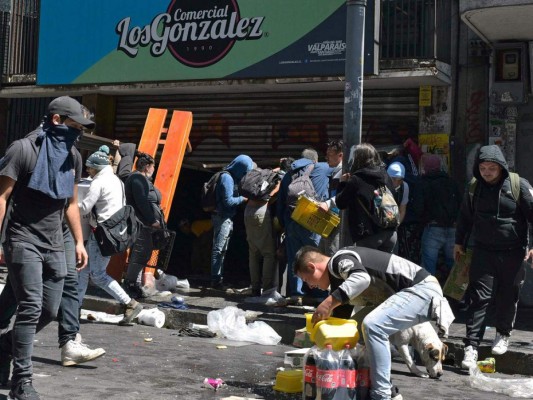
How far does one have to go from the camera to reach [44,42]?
14812mm

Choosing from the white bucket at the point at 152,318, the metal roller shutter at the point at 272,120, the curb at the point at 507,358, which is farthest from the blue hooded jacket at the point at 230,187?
the curb at the point at 507,358

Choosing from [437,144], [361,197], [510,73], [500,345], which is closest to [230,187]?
[437,144]

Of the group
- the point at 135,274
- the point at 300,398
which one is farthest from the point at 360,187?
the point at 135,274

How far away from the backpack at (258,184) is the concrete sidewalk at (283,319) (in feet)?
4.04

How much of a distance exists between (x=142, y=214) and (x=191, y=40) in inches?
145

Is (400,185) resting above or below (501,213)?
above

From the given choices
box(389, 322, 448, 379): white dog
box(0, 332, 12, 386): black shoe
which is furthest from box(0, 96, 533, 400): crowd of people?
box(389, 322, 448, 379): white dog

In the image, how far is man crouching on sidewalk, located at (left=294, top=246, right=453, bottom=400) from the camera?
5582 mm

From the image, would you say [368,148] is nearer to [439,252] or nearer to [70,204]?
[70,204]

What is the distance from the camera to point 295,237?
398 inches

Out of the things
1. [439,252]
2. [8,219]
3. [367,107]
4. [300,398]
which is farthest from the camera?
[367,107]

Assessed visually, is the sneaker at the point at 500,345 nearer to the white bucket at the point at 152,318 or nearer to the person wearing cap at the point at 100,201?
the white bucket at the point at 152,318

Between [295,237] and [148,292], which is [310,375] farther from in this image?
[148,292]

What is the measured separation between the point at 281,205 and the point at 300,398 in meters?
4.32
